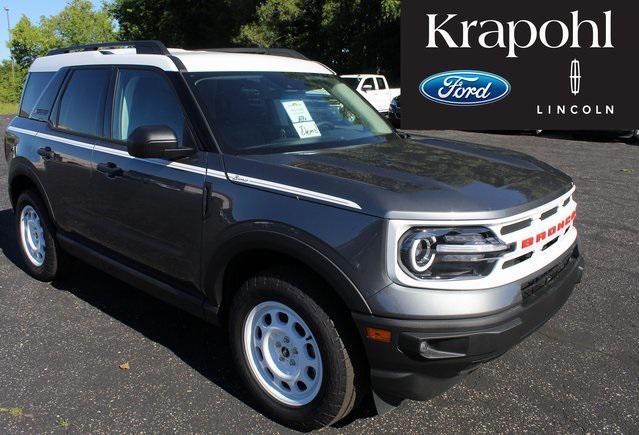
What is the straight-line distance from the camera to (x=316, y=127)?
3631mm

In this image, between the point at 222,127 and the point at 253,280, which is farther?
the point at 222,127

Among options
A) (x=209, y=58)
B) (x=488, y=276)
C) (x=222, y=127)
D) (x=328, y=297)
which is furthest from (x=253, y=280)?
(x=209, y=58)

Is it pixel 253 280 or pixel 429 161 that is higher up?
pixel 429 161

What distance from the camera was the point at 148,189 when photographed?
11.3 feet

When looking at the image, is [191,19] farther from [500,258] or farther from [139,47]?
[500,258]

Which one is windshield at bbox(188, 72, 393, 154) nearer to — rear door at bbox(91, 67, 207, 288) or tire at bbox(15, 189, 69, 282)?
rear door at bbox(91, 67, 207, 288)

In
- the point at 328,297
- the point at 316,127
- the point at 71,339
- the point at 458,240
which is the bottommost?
the point at 71,339

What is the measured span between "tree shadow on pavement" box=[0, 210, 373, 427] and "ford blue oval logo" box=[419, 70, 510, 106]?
1264 centimetres

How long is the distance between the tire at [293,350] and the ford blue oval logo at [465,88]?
14.1 metres

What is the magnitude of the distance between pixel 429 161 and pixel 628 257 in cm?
327

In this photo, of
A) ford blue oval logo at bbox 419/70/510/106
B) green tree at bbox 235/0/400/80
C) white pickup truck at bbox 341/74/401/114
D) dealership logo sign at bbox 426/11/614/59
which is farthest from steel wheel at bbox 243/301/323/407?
green tree at bbox 235/0/400/80

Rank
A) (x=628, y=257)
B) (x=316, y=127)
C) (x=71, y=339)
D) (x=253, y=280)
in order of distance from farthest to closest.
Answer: (x=628, y=257)
(x=71, y=339)
(x=316, y=127)
(x=253, y=280)

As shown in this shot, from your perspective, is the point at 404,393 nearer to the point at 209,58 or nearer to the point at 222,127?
the point at 222,127

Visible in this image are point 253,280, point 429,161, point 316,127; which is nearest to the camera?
point 253,280
